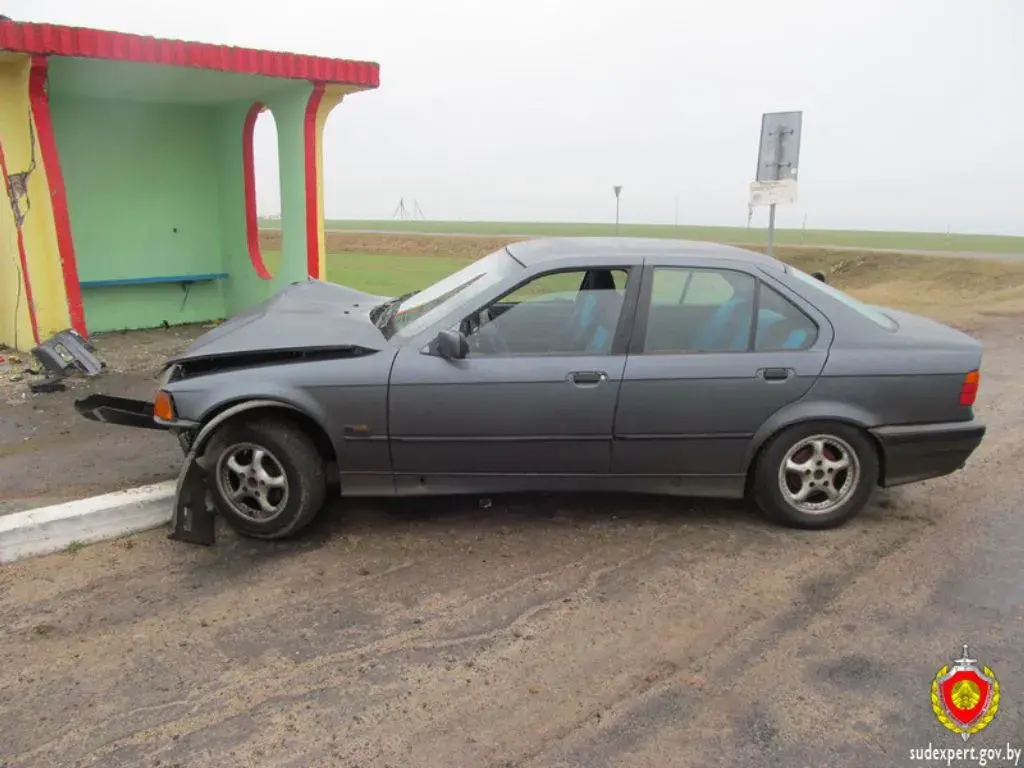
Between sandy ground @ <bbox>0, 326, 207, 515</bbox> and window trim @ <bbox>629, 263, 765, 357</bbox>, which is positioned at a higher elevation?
window trim @ <bbox>629, 263, 765, 357</bbox>

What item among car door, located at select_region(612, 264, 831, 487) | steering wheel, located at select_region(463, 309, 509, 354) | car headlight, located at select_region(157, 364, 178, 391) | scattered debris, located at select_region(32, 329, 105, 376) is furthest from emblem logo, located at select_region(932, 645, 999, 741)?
scattered debris, located at select_region(32, 329, 105, 376)

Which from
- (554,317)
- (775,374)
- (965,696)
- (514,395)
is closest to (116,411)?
(514,395)

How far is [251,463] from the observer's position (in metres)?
4.06

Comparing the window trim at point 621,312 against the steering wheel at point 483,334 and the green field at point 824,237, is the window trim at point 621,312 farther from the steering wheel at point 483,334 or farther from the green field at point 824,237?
the green field at point 824,237

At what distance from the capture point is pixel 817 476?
14.1ft

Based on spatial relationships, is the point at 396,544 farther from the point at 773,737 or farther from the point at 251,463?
the point at 773,737

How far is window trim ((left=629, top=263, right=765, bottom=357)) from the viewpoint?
4.13 m

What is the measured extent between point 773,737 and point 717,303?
2.33m

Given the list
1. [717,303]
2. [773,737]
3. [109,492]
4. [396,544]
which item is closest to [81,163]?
[109,492]

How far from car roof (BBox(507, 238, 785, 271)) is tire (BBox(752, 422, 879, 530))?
3.28 ft

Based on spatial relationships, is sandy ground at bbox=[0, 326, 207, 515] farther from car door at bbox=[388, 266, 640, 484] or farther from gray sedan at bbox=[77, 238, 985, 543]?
car door at bbox=[388, 266, 640, 484]

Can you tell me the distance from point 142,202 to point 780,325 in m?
8.66

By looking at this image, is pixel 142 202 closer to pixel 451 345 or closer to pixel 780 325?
pixel 451 345

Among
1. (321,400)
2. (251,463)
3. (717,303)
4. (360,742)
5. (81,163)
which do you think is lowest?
(360,742)
